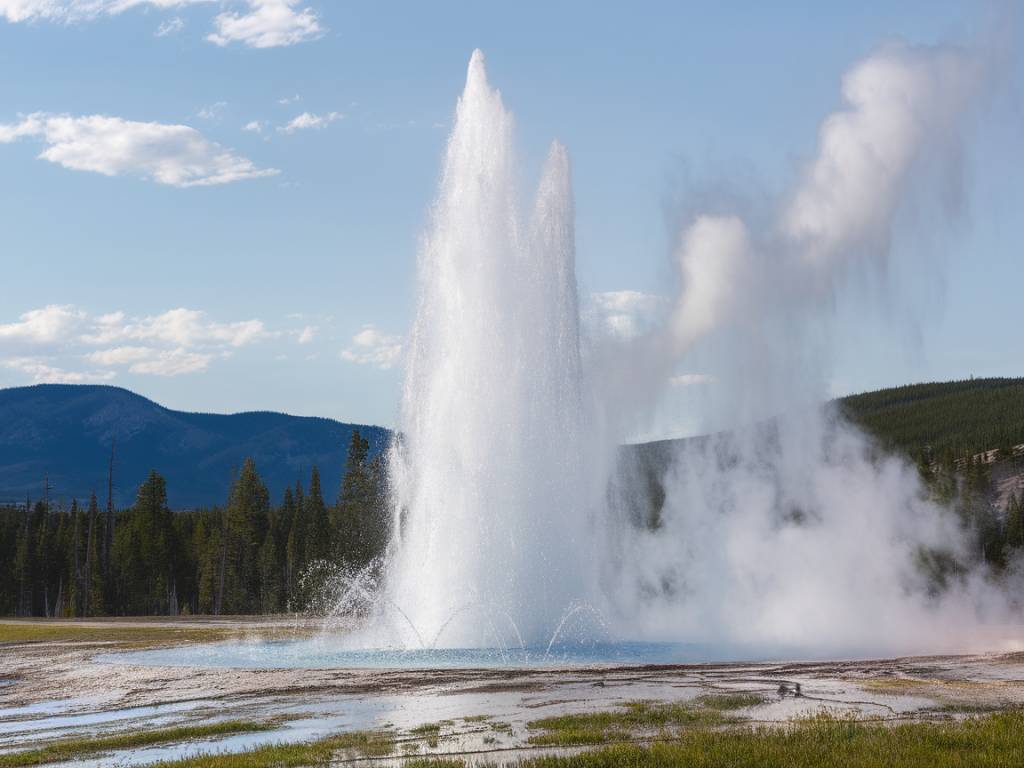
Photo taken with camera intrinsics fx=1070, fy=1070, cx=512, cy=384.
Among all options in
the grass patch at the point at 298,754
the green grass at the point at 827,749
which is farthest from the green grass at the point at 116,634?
the green grass at the point at 827,749

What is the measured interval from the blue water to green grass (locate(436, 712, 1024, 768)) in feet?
41.7

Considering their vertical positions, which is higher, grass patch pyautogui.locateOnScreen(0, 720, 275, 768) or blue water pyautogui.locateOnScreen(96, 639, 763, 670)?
blue water pyautogui.locateOnScreen(96, 639, 763, 670)

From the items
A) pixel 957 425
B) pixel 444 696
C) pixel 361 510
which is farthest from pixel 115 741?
pixel 957 425

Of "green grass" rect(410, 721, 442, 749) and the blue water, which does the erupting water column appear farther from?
"green grass" rect(410, 721, 442, 749)

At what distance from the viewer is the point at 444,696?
2378 centimetres

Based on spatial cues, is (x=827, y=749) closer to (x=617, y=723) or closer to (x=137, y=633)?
(x=617, y=723)

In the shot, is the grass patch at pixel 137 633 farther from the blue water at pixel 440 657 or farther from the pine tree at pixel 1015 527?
the pine tree at pixel 1015 527

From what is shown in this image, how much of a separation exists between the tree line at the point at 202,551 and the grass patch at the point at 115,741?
63.0 m

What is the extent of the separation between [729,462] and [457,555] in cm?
2485

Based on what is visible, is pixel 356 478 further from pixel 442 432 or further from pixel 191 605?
pixel 442 432


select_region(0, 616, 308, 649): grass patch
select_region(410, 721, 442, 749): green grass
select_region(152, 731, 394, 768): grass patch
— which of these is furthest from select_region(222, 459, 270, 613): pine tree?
select_region(152, 731, 394, 768): grass patch

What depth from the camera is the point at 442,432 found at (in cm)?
3900

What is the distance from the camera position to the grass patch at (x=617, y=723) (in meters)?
17.4

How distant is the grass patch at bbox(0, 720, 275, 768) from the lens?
57.7 ft
